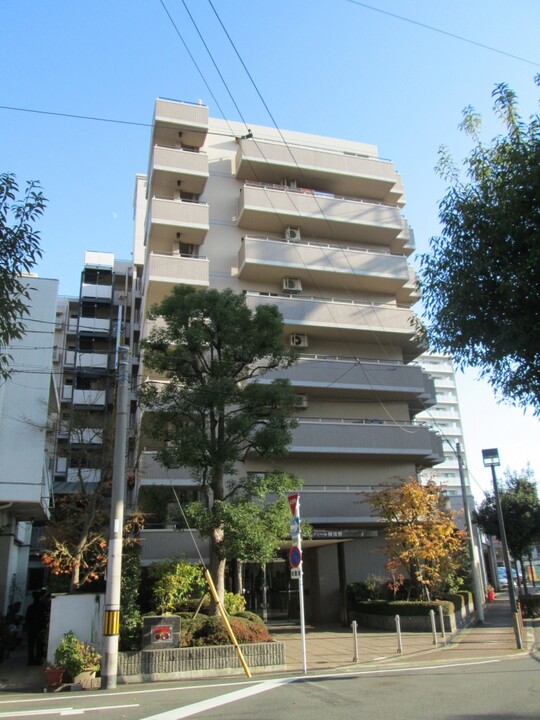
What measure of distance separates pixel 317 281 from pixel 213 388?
1570 centimetres

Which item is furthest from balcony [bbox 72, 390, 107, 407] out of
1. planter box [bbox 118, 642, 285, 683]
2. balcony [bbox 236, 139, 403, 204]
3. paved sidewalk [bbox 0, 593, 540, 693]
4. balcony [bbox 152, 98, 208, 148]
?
planter box [bbox 118, 642, 285, 683]

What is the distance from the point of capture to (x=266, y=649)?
1329cm

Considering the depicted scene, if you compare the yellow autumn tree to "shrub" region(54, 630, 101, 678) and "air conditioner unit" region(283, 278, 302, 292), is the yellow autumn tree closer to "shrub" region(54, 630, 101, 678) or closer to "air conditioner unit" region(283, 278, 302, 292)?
"air conditioner unit" region(283, 278, 302, 292)

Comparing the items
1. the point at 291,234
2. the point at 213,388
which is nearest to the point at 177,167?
the point at 291,234

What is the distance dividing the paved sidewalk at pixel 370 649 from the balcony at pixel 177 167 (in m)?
20.7

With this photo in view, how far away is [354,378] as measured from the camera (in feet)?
92.4

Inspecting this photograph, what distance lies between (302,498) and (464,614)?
27.4 feet

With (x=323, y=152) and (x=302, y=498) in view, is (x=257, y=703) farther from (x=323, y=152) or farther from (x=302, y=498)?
(x=323, y=152)

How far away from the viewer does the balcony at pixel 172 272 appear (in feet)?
87.6

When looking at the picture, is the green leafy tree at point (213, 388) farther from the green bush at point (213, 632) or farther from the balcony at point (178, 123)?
the balcony at point (178, 123)

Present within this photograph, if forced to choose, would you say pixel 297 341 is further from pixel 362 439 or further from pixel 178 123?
pixel 178 123

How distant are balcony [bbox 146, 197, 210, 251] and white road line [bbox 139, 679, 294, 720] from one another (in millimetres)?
21296

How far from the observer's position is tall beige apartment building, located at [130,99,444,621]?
26.6 m

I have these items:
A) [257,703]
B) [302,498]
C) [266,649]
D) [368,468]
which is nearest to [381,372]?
[368,468]
